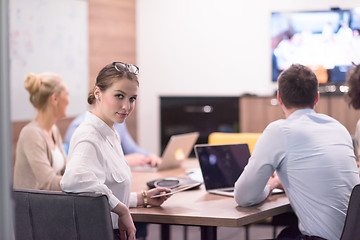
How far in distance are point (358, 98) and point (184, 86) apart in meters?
4.62

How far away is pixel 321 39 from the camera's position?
20.9 ft

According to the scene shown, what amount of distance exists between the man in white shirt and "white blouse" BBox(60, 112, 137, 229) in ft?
1.71

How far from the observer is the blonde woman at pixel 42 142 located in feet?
9.51

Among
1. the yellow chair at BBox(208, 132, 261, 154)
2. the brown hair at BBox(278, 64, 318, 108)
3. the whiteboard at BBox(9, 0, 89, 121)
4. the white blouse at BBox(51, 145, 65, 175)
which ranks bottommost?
the white blouse at BBox(51, 145, 65, 175)

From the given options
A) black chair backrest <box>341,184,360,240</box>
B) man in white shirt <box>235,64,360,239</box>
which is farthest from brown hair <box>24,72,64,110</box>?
black chair backrest <box>341,184,360,240</box>

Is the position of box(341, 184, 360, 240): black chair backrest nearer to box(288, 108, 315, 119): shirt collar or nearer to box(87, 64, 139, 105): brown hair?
box(288, 108, 315, 119): shirt collar

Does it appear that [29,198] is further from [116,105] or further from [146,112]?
[146,112]

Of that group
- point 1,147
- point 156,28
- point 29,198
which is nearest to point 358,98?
point 29,198

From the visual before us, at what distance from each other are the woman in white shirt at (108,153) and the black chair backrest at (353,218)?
787mm

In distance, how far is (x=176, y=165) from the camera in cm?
371

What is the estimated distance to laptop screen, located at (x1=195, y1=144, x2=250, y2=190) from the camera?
2.80 m

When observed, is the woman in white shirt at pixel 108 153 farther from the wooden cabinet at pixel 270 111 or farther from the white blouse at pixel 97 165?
the wooden cabinet at pixel 270 111

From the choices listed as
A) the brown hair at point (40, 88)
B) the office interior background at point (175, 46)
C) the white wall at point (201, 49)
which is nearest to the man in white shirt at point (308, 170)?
the brown hair at point (40, 88)

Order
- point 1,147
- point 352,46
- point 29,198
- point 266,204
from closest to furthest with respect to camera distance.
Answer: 1. point 1,147
2. point 29,198
3. point 266,204
4. point 352,46
